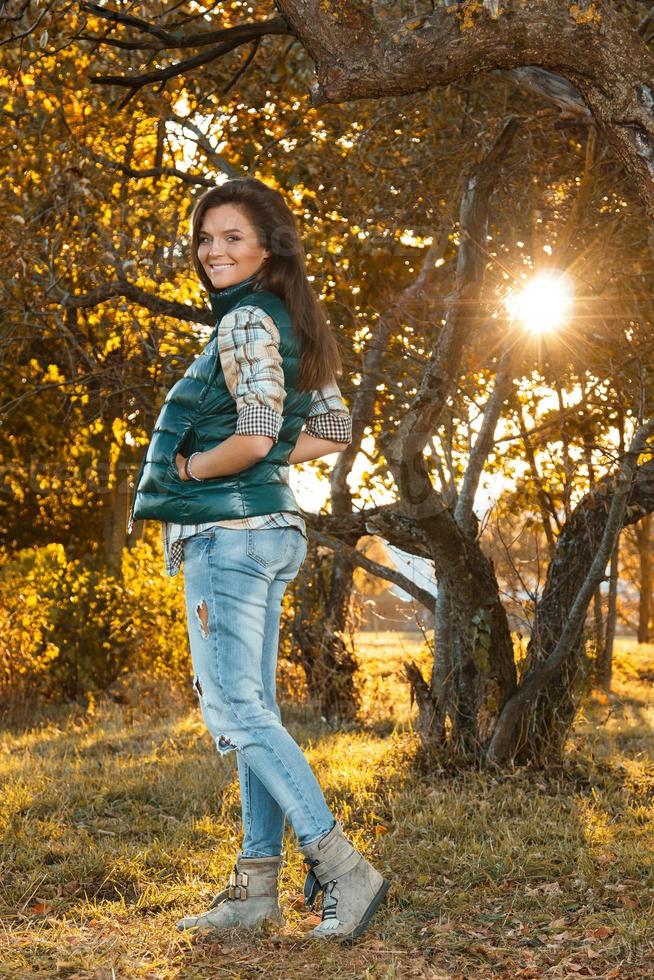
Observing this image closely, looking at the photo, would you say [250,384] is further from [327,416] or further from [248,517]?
[327,416]

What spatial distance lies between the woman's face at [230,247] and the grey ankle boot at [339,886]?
1754mm

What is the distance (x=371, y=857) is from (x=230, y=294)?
7.98 feet

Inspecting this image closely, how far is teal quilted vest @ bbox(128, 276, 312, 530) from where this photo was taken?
3168mm

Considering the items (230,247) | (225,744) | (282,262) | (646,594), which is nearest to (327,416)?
(282,262)

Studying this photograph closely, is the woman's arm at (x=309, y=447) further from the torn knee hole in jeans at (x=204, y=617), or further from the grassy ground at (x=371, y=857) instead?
the grassy ground at (x=371, y=857)

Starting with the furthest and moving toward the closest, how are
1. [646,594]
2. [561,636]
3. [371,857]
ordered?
[646,594], [561,636], [371,857]

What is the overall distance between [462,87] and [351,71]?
9.76ft

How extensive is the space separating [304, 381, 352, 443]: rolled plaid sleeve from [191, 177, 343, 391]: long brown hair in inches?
6.4

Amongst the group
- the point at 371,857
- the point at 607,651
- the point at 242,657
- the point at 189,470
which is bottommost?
the point at 371,857

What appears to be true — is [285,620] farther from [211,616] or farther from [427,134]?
[211,616]

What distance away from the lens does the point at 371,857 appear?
4402mm

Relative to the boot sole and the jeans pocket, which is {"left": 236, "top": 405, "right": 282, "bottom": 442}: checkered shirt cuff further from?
the boot sole

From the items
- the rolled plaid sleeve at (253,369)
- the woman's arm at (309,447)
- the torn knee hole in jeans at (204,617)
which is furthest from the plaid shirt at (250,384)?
the woman's arm at (309,447)

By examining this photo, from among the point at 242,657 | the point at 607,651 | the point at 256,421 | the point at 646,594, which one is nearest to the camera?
the point at 256,421
